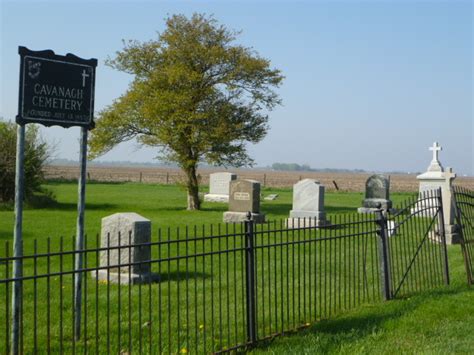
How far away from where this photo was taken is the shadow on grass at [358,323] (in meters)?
6.35

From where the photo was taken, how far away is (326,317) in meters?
7.45

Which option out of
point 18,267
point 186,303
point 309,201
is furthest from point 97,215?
point 18,267

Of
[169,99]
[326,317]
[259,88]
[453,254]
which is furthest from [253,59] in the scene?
[326,317]

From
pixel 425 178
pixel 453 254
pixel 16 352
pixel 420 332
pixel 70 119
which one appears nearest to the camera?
pixel 16 352

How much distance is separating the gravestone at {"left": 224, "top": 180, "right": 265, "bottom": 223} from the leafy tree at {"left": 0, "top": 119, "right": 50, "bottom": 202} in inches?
364

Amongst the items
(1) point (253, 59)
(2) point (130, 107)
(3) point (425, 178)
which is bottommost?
(3) point (425, 178)

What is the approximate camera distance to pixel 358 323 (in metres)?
7.04

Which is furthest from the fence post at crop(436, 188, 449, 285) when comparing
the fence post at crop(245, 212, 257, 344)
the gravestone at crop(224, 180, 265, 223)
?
the gravestone at crop(224, 180, 265, 223)

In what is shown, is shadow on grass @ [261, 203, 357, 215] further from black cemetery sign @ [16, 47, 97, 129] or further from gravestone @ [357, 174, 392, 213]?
black cemetery sign @ [16, 47, 97, 129]

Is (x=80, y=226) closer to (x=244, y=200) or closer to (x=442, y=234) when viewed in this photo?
(x=442, y=234)

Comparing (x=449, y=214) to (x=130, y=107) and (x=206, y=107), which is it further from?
(x=130, y=107)

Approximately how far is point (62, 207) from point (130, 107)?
529 cm

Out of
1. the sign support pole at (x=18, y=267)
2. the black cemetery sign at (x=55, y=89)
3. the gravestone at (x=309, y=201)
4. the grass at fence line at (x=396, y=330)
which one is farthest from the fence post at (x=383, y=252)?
the gravestone at (x=309, y=201)

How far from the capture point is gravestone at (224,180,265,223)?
70.7 feet
